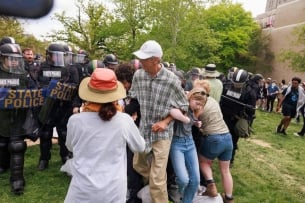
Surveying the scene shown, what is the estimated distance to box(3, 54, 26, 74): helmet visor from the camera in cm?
395

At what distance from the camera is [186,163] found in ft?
11.3

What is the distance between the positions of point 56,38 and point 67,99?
63.4 feet

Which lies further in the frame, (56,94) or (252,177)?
(252,177)

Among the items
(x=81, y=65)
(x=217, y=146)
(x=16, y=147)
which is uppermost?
(x=81, y=65)

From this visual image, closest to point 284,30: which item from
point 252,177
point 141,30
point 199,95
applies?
point 141,30

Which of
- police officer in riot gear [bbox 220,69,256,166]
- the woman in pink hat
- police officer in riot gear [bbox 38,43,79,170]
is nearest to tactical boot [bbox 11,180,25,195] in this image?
police officer in riot gear [bbox 38,43,79,170]

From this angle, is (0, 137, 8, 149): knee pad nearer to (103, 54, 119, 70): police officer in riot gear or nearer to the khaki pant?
(103, 54, 119, 70): police officer in riot gear

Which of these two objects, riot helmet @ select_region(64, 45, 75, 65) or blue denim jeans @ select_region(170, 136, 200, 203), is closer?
blue denim jeans @ select_region(170, 136, 200, 203)

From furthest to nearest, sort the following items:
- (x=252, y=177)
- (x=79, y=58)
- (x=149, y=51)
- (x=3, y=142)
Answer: (x=252, y=177)
(x=79, y=58)
(x=3, y=142)
(x=149, y=51)

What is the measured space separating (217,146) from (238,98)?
1.38 m

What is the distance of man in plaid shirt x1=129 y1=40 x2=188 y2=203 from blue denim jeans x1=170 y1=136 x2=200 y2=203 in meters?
0.14

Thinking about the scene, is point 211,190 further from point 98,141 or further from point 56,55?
point 56,55

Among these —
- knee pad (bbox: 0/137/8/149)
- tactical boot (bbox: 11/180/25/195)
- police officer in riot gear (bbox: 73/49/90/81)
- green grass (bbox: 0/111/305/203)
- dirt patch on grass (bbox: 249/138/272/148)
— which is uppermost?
police officer in riot gear (bbox: 73/49/90/81)

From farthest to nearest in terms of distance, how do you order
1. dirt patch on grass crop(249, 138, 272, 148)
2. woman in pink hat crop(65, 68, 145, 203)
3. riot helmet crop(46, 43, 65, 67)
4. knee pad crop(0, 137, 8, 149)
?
dirt patch on grass crop(249, 138, 272, 148)
riot helmet crop(46, 43, 65, 67)
knee pad crop(0, 137, 8, 149)
woman in pink hat crop(65, 68, 145, 203)
